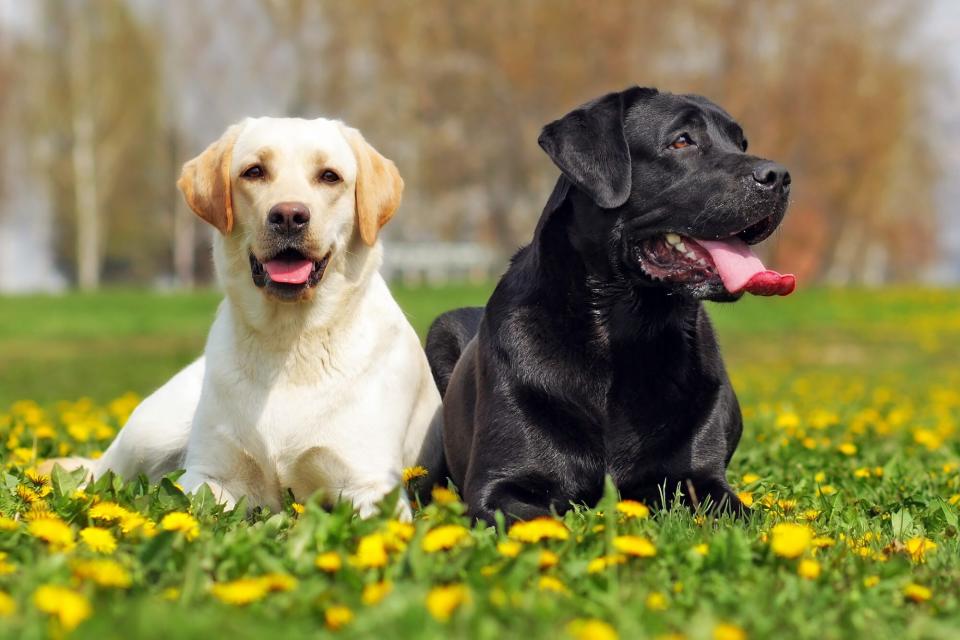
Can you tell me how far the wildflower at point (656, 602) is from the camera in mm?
2369

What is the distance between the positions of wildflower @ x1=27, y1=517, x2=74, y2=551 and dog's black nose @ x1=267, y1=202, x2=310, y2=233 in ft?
4.53

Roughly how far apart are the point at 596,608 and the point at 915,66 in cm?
3861

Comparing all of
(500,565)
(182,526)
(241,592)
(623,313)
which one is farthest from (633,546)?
(623,313)

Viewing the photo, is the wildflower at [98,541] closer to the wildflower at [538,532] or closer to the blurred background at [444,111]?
the wildflower at [538,532]

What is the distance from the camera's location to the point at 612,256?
3910 millimetres

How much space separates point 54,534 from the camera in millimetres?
2701

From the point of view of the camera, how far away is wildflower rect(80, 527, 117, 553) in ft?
9.15

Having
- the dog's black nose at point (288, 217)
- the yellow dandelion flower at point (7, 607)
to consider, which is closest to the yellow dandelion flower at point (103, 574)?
the yellow dandelion flower at point (7, 607)

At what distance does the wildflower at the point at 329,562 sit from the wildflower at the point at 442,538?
0.81ft

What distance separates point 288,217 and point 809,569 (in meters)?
2.10

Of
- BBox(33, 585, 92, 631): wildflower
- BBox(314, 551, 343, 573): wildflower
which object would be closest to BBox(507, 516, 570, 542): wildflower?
BBox(314, 551, 343, 573): wildflower

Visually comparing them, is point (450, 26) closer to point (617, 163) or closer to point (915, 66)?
point (915, 66)

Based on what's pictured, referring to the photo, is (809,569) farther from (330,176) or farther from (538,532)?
(330,176)

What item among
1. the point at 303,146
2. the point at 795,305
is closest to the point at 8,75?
the point at 795,305
